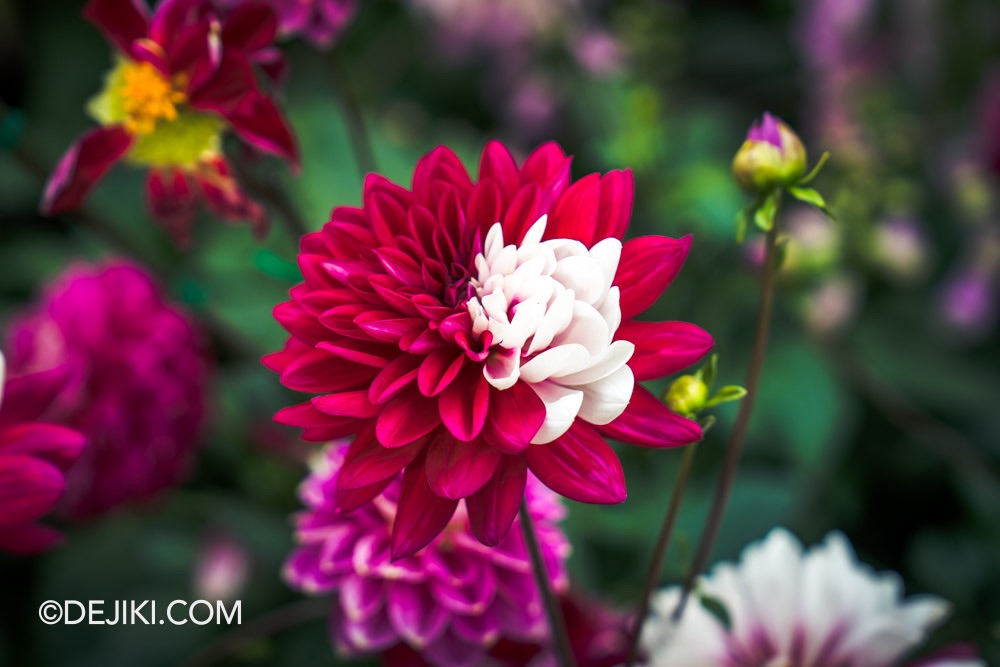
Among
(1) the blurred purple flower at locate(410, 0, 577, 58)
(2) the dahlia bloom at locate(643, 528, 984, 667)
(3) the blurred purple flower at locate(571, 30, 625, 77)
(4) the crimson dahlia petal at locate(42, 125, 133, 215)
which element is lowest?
(2) the dahlia bloom at locate(643, 528, 984, 667)

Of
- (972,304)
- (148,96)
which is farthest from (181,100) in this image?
(972,304)

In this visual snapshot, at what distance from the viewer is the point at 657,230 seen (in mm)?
638

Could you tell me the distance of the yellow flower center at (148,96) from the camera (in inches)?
13.3

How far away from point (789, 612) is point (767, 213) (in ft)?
0.54

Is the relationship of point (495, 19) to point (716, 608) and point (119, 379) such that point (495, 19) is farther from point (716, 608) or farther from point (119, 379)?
point (716, 608)

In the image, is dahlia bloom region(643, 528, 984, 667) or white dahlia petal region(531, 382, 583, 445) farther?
dahlia bloom region(643, 528, 984, 667)

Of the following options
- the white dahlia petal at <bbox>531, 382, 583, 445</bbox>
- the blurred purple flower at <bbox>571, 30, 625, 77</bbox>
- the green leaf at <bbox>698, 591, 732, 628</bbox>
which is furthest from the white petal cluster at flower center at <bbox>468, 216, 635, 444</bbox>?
the blurred purple flower at <bbox>571, 30, 625, 77</bbox>

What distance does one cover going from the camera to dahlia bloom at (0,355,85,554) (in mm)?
281

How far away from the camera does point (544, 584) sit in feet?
0.89

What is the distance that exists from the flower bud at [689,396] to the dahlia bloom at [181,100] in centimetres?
18

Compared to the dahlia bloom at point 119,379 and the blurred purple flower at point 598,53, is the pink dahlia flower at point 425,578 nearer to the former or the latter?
the dahlia bloom at point 119,379

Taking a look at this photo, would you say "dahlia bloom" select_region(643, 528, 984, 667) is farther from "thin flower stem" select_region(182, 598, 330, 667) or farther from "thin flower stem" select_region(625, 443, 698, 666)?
"thin flower stem" select_region(182, 598, 330, 667)

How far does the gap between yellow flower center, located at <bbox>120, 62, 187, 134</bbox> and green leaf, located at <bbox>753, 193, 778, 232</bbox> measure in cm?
22

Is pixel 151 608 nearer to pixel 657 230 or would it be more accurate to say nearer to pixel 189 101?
pixel 189 101
